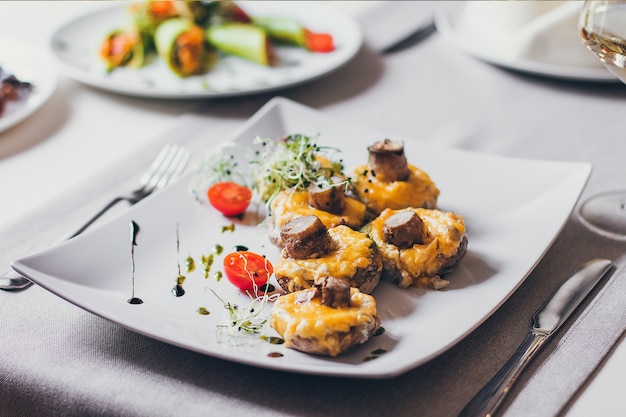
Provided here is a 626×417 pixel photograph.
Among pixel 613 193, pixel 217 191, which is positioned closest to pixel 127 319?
pixel 217 191

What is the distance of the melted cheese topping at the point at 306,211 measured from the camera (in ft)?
6.48

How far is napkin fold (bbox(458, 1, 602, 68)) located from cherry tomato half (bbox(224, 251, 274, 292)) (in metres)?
1.61

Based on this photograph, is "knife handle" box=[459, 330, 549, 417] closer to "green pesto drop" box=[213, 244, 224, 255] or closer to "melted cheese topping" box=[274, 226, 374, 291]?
"melted cheese topping" box=[274, 226, 374, 291]

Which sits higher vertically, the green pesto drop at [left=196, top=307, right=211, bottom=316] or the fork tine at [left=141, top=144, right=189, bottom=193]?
the green pesto drop at [left=196, top=307, right=211, bottom=316]

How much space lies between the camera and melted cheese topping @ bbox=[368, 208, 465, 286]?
5.90ft

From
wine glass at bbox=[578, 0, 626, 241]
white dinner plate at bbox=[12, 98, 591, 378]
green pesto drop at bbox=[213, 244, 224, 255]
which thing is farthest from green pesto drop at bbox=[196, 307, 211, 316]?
wine glass at bbox=[578, 0, 626, 241]

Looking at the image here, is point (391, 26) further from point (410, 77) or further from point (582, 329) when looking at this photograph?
point (582, 329)

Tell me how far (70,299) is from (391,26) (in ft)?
8.11

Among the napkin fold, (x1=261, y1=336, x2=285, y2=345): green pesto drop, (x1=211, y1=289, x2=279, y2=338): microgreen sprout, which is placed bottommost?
(x1=211, y1=289, x2=279, y2=338): microgreen sprout

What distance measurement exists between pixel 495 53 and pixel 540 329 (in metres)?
1.69

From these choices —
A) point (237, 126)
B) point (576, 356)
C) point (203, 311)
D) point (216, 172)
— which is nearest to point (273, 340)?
point (203, 311)

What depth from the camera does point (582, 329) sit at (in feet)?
5.60

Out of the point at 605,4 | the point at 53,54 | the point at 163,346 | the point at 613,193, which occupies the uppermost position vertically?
the point at 605,4

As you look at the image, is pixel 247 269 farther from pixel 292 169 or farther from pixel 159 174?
pixel 159 174
